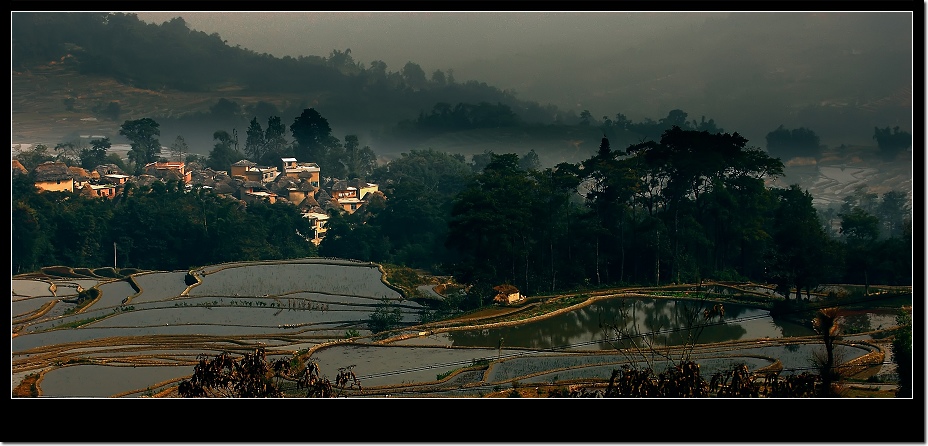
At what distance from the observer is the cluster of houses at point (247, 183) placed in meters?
26.3

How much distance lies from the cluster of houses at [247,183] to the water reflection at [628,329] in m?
13.3

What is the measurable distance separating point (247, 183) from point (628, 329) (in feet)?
63.3

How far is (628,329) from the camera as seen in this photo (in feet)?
40.2

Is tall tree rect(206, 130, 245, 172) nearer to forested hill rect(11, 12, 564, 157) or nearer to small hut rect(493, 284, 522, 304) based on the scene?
forested hill rect(11, 12, 564, 157)

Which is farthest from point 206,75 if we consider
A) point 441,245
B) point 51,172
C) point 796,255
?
point 796,255

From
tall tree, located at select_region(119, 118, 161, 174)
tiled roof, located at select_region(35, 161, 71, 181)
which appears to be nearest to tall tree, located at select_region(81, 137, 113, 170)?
→ tall tree, located at select_region(119, 118, 161, 174)

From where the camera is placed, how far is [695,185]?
1708 cm

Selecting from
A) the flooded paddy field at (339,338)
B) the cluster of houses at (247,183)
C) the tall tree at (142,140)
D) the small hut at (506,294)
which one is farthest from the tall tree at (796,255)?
the tall tree at (142,140)

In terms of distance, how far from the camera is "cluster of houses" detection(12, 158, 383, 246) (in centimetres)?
2627

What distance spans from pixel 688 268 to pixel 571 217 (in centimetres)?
248

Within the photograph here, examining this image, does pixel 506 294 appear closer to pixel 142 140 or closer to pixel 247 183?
pixel 247 183

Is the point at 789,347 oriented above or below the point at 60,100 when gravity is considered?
below
